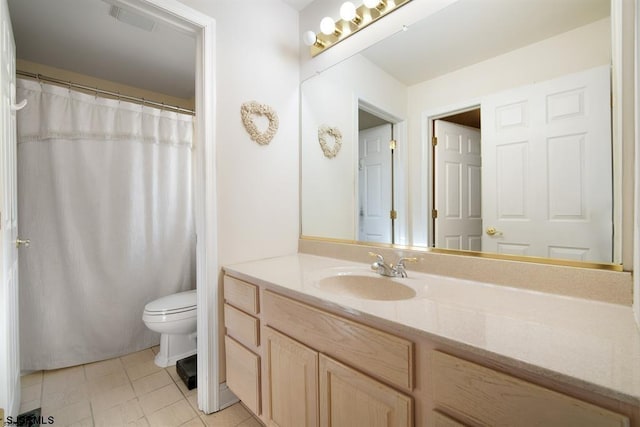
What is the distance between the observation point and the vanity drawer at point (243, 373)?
1.24m

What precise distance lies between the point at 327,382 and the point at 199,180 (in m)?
1.13

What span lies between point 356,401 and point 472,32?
1.46 m

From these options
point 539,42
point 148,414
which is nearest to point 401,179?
point 539,42

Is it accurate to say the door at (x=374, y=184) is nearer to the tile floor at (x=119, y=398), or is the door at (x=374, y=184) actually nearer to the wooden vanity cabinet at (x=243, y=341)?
the wooden vanity cabinet at (x=243, y=341)

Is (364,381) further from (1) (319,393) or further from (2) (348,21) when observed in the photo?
(2) (348,21)

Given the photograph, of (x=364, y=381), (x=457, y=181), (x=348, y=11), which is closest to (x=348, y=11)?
(x=348, y=11)

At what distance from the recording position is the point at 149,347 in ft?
7.31

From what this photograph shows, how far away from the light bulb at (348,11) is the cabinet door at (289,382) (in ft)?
5.31

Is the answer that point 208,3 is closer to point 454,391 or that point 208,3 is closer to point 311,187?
point 311,187

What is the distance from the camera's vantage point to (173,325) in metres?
1.90

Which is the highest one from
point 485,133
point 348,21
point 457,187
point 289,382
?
point 348,21

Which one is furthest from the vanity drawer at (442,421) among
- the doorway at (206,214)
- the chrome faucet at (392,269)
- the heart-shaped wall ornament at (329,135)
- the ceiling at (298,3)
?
the ceiling at (298,3)

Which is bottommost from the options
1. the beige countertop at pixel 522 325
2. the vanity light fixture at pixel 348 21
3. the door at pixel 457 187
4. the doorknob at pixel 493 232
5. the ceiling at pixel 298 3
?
the beige countertop at pixel 522 325

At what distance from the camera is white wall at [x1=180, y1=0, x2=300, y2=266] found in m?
1.51
